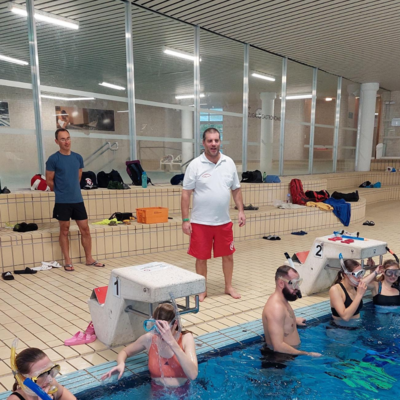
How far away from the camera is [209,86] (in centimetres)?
871

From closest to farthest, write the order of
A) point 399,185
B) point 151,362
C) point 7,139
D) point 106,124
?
1. point 151,362
2. point 7,139
3. point 106,124
4. point 399,185

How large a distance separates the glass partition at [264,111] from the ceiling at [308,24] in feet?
1.46

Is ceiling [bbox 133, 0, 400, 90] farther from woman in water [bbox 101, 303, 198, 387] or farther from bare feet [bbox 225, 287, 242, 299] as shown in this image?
woman in water [bbox 101, 303, 198, 387]

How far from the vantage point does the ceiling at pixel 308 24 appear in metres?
6.43

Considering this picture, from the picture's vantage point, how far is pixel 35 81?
592cm

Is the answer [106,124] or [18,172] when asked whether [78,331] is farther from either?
[106,124]

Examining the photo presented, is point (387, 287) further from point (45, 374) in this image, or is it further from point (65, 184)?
point (65, 184)

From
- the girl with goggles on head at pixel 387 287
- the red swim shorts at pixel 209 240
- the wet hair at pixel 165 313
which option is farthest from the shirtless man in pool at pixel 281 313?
the girl with goggles on head at pixel 387 287

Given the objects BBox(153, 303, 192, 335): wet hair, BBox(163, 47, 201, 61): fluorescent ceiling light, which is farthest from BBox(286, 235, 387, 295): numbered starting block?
BBox(163, 47, 201, 61): fluorescent ceiling light

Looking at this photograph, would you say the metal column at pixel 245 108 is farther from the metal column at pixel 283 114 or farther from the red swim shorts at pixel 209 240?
the red swim shorts at pixel 209 240

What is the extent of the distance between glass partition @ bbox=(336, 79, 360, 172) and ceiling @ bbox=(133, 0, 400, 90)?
2.49 m

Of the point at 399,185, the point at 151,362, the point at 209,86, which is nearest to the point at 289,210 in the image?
the point at 209,86

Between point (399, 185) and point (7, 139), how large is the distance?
12252 millimetres

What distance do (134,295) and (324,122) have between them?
11.1 metres
